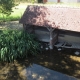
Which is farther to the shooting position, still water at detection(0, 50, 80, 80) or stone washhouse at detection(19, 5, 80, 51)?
stone washhouse at detection(19, 5, 80, 51)

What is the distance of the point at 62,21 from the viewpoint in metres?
13.8

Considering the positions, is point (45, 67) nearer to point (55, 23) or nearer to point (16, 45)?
point (16, 45)

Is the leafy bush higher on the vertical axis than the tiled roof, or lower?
lower

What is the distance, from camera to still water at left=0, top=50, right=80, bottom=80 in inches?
448

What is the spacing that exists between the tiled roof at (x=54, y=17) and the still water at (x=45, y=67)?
2572 mm

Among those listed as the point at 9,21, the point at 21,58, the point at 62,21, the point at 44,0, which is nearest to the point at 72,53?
the point at 62,21

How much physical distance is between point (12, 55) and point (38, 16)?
4470mm

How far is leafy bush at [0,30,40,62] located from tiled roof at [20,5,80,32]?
1.62 meters

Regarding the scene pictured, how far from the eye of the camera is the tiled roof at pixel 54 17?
13.5 metres

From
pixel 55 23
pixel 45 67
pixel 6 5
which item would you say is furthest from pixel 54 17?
pixel 6 5

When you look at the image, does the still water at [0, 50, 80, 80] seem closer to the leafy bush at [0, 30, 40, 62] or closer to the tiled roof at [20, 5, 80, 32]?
the leafy bush at [0, 30, 40, 62]

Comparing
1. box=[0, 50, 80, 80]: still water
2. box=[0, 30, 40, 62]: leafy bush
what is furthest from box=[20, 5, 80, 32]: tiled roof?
box=[0, 50, 80, 80]: still water

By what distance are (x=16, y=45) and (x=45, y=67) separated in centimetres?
321

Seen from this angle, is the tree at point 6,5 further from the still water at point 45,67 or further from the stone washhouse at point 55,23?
the still water at point 45,67
